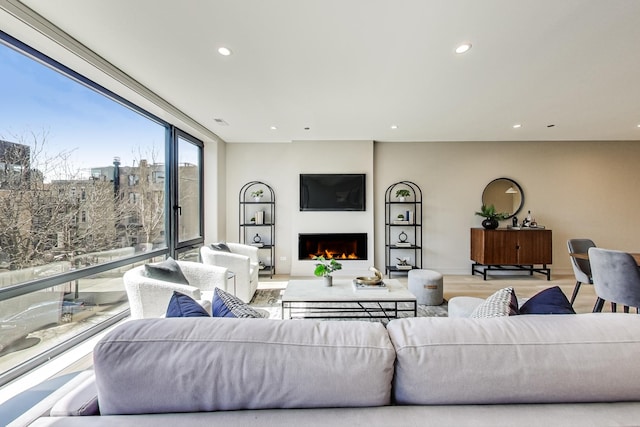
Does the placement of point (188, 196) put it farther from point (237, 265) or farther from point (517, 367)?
point (517, 367)

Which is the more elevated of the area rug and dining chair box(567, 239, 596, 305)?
dining chair box(567, 239, 596, 305)

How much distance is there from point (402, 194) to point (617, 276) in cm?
303

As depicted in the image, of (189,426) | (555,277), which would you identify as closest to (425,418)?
(189,426)

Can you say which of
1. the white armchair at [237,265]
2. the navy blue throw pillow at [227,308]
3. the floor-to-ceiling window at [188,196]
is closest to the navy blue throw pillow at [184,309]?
the navy blue throw pillow at [227,308]

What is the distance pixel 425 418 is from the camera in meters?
0.77

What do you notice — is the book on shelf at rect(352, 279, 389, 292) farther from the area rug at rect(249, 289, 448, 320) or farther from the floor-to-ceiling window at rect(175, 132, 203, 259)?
the floor-to-ceiling window at rect(175, 132, 203, 259)

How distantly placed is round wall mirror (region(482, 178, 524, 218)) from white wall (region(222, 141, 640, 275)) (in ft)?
0.35

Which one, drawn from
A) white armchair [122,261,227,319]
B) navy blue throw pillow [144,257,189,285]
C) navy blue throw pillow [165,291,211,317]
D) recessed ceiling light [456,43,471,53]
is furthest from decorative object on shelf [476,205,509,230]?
navy blue throw pillow [165,291,211,317]

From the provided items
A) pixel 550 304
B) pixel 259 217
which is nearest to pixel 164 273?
pixel 550 304

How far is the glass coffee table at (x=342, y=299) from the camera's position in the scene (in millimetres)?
2664

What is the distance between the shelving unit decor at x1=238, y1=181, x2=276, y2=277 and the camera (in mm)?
5250

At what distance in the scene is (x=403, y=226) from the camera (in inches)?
211

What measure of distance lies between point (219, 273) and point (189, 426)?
2197mm

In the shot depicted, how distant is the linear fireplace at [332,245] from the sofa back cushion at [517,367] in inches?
169
